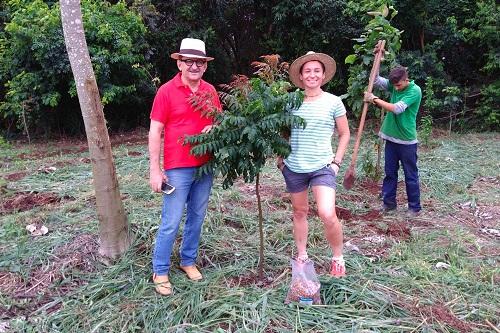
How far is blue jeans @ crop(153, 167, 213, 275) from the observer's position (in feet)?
9.75

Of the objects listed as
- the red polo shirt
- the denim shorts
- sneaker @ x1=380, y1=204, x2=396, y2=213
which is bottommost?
sneaker @ x1=380, y1=204, x2=396, y2=213

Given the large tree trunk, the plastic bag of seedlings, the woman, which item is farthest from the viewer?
the large tree trunk

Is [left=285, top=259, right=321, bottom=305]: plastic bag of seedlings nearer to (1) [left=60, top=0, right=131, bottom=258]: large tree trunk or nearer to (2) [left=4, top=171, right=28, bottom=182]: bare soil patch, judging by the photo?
(1) [left=60, top=0, right=131, bottom=258]: large tree trunk

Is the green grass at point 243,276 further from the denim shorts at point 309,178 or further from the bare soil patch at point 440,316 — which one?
the denim shorts at point 309,178

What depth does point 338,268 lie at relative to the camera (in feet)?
10.4

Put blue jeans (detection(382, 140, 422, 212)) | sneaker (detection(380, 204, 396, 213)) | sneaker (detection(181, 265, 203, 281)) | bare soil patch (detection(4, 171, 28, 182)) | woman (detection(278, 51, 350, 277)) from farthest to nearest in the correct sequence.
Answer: bare soil patch (detection(4, 171, 28, 182)) → sneaker (detection(380, 204, 396, 213)) → blue jeans (detection(382, 140, 422, 212)) → sneaker (detection(181, 265, 203, 281)) → woman (detection(278, 51, 350, 277))

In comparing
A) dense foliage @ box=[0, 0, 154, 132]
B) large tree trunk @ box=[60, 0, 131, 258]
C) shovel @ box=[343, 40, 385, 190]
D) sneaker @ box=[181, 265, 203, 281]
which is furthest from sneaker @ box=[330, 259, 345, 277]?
dense foliage @ box=[0, 0, 154, 132]

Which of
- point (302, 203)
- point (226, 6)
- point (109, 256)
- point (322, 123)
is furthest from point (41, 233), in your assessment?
point (226, 6)

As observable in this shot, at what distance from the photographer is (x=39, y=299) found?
3090 millimetres

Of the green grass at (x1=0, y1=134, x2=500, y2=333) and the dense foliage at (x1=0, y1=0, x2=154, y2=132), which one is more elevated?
the dense foliage at (x1=0, y1=0, x2=154, y2=132)

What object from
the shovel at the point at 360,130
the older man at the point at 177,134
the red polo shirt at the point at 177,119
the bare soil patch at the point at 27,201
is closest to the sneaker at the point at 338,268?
the shovel at the point at 360,130

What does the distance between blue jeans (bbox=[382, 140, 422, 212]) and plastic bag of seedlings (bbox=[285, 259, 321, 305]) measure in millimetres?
2244

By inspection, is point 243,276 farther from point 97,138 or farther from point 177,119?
point 97,138

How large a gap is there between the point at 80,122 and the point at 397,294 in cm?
982
